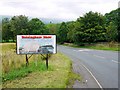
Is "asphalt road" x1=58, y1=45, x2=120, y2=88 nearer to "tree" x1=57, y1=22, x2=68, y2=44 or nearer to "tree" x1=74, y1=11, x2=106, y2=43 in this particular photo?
"tree" x1=74, y1=11, x2=106, y2=43

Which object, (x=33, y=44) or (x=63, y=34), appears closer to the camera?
(x=33, y=44)

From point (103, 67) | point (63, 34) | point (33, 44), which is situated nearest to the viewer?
point (33, 44)

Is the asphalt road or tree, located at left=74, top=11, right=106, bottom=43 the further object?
tree, located at left=74, top=11, right=106, bottom=43

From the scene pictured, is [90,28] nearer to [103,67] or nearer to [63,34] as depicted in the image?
[63,34]

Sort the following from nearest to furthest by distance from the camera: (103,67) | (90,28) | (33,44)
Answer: (33,44)
(103,67)
(90,28)

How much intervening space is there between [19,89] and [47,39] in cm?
892

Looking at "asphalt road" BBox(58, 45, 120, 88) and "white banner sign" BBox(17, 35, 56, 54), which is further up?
"white banner sign" BBox(17, 35, 56, 54)

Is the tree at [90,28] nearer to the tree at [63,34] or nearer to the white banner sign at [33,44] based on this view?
the tree at [63,34]

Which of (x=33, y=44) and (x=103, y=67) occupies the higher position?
(x=33, y=44)

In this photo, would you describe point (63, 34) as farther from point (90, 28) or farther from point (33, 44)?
point (33, 44)

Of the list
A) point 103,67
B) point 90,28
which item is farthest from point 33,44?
point 90,28

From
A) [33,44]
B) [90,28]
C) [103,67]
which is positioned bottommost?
[103,67]

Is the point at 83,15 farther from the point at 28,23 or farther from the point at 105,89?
the point at 105,89

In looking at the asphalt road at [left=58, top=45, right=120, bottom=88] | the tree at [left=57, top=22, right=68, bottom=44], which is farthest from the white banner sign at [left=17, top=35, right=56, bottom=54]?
the tree at [left=57, top=22, right=68, bottom=44]
